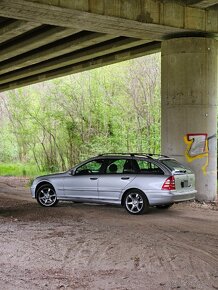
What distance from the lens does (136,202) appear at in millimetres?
11828

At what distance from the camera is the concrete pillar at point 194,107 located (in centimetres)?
1410

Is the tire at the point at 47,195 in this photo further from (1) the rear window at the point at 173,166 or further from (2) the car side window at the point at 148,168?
(1) the rear window at the point at 173,166

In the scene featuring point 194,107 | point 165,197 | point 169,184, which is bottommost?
point 165,197

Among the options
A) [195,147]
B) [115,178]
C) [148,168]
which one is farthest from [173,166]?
[195,147]

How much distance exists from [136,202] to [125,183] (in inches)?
23.3

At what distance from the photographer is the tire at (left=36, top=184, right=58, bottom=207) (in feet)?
43.9

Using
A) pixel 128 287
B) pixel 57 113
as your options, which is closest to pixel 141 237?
pixel 128 287

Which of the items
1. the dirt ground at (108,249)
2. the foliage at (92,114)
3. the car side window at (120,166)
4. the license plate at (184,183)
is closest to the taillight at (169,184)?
the license plate at (184,183)

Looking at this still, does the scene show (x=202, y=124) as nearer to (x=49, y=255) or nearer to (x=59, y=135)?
(x=49, y=255)

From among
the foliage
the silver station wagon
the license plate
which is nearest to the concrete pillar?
the silver station wagon

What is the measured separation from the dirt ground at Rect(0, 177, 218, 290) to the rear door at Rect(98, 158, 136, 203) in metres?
0.47

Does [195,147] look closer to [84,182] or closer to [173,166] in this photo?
[173,166]

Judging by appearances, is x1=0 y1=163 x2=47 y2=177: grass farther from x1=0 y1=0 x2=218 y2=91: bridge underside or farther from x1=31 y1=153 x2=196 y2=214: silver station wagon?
x1=31 y1=153 x2=196 y2=214: silver station wagon

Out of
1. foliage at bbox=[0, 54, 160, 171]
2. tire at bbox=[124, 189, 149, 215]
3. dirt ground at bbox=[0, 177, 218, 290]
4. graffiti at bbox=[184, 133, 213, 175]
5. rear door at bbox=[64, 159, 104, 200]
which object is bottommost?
dirt ground at bbox=[0, 177, 218, 290]
